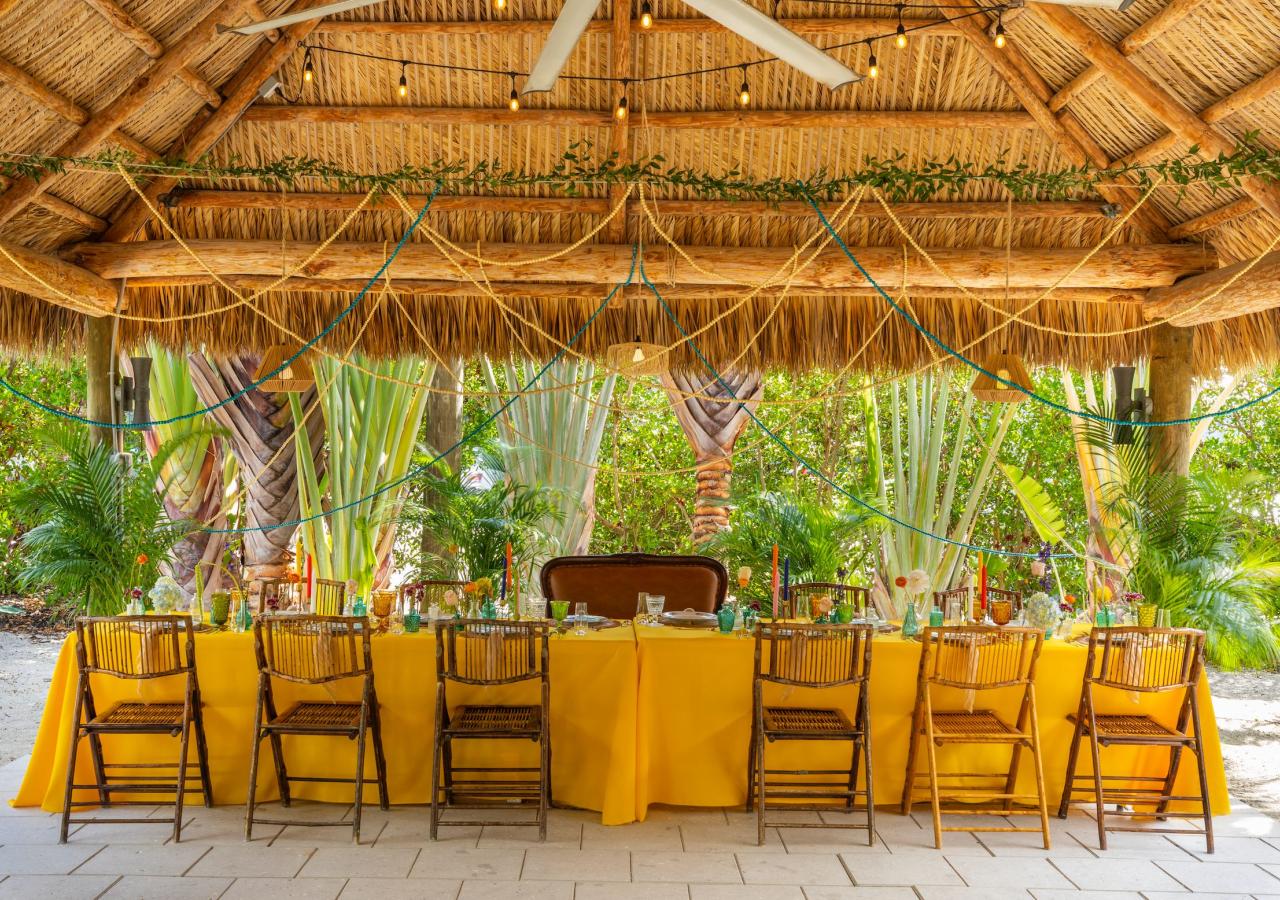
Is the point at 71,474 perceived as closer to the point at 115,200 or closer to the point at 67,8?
the point at 115,200

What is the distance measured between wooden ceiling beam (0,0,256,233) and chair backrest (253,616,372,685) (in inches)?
120

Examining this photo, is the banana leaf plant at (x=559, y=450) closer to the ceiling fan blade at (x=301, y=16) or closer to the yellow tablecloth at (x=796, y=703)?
the yellow tablecloth at (x=796, y=703)

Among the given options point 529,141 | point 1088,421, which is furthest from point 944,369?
point 529,141

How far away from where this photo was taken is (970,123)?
254 inches

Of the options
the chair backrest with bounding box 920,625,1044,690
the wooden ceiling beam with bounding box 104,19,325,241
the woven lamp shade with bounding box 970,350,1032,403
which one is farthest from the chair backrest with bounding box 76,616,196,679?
the woven lamp shade with bounding box 970,350,1032,403

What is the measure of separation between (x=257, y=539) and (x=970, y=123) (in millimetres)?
5917

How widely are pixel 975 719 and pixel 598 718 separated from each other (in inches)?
60.1

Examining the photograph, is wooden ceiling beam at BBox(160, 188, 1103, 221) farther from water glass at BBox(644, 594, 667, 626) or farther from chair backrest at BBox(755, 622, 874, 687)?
chair backrest at BBox(755, 622, 874, 687)

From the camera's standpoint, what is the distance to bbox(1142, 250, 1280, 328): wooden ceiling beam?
570cm

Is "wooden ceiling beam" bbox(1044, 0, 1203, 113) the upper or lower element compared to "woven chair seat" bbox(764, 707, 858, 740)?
upper

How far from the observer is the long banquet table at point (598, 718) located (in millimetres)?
4465

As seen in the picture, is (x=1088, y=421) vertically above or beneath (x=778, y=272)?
beneath

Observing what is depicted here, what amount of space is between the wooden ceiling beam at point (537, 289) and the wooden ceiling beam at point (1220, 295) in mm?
329

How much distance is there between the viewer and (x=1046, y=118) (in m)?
6.25
